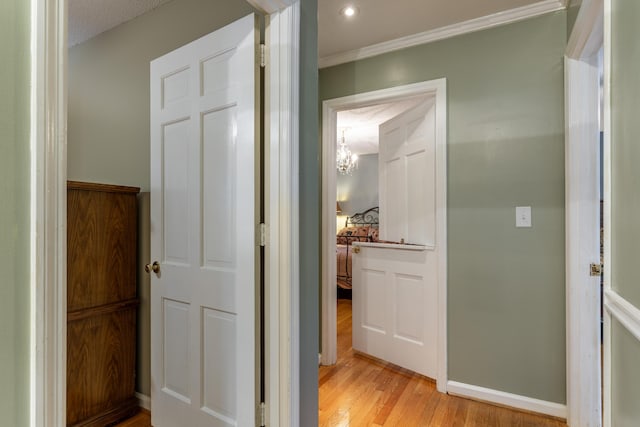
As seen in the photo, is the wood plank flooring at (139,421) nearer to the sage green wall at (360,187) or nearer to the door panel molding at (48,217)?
the door panel molding at (48,217)

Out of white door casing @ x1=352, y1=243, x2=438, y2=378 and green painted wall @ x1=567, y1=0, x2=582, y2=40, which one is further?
white door casing @ x1=352, y1=243, x2=438, y2=378

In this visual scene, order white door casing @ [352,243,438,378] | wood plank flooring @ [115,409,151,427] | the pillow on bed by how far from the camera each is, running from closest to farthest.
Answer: wood plank flooring @ [115,409,151,427] < white door casing @ [352,243,438,378] < the pillow on bed

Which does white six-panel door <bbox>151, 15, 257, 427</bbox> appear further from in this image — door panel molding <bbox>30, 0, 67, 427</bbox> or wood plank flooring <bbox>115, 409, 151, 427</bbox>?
door panel molding <bbox>30, 0, 67, 427</bbox>

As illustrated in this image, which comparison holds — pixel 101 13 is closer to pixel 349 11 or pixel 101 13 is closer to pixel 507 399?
pixel 349 11

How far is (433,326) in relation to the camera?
2.39m

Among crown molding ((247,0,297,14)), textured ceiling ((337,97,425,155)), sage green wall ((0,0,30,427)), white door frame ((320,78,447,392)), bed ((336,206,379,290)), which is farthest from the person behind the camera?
bed ((336,206,379,290))

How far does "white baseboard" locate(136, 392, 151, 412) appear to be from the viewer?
202 cm

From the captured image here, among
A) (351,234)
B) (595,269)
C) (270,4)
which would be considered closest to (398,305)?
(595,269)

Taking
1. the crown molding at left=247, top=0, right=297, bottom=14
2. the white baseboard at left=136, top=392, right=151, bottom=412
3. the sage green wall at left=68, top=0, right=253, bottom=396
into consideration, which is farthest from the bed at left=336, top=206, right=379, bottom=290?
the crown molding at left=247, top=0, right=297, bottom=14

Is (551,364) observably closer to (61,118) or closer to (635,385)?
(635,385)

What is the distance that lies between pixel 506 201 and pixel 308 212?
1395 mm

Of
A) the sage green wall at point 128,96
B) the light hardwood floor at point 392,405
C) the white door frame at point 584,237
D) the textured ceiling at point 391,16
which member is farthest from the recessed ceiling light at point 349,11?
the light hardwood floor at point 392,405

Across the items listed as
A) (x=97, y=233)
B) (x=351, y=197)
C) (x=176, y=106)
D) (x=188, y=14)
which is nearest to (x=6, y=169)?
(x=176, y=106)

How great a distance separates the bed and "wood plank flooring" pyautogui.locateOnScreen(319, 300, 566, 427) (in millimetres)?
2220
